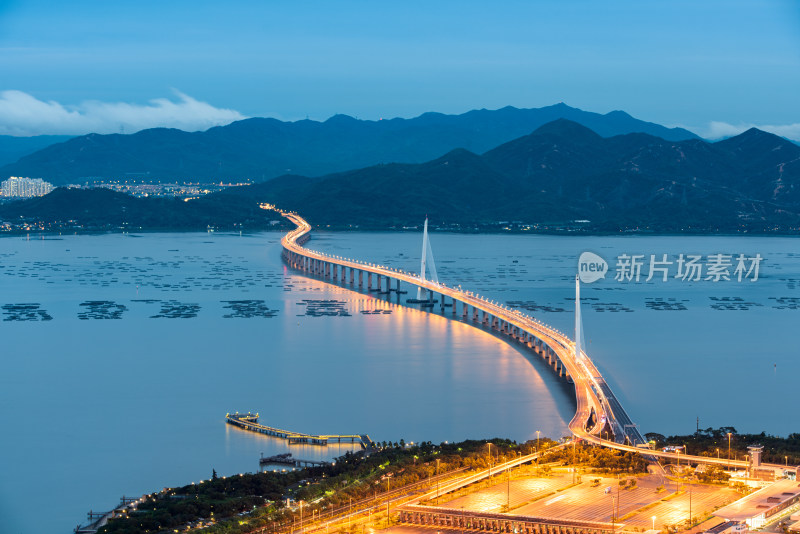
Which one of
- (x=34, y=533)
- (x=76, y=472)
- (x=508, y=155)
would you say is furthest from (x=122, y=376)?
(x=508, y=155)

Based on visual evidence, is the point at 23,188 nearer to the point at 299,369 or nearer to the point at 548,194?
the point at 548,194

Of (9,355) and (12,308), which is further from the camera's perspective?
(12,308)

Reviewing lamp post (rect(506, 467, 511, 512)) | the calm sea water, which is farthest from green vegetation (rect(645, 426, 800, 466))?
lamp post (rect(506, 467, 511, 512))

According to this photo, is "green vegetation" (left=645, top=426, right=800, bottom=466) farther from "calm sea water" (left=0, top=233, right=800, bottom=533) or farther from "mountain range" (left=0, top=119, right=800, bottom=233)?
"mountain range" (left=0, top=119, right=800, bottom=233)

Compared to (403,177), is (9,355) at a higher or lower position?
lower

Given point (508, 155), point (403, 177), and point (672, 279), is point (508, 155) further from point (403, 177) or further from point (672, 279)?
point (672, 279)

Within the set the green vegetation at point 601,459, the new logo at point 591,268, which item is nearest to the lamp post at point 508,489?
the green vegetation at point 601,459

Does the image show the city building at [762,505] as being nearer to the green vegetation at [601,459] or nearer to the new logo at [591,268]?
the green vegetation at [601,459]
